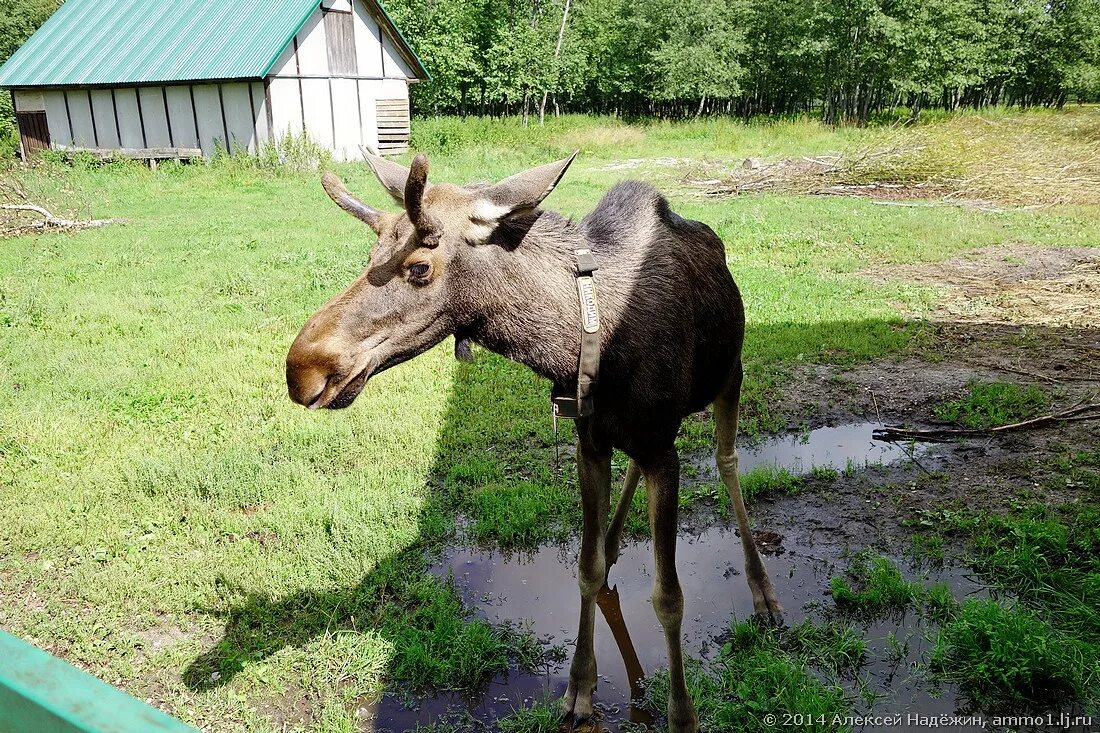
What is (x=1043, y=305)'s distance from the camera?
28.8 ft

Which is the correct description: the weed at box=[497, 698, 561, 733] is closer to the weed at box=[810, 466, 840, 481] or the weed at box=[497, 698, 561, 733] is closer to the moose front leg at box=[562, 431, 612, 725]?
the moose front leg at box=[562, 431, 612, 725]

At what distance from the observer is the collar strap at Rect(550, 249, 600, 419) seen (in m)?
2.85

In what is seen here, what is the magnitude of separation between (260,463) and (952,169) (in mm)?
18446

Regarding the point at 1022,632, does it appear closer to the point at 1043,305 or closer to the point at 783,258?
the point at 1043,305

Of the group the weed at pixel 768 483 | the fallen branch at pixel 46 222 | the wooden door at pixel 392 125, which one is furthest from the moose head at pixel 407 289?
the wooden door at pixel 392 125

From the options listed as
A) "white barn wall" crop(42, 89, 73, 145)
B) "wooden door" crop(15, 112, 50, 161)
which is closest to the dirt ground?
"white barn wall" crop(42, 89, 73, 145)

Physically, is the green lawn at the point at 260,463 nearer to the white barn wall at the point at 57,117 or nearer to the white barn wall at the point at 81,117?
the white barn wall at the point at 81,117

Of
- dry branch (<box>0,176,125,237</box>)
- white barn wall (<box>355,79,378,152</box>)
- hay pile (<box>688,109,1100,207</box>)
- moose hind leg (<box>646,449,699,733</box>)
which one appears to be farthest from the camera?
white barn wall (<box>355,79,378,152</box>)

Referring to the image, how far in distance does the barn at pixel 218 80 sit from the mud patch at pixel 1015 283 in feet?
63.8

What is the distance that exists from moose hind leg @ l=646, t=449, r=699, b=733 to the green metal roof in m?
22.5

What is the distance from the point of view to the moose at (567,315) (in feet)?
8.57

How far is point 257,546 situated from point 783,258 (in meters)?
9.21

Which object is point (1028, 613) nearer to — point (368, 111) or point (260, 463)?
point (260, 463)

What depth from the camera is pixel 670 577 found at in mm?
3350
